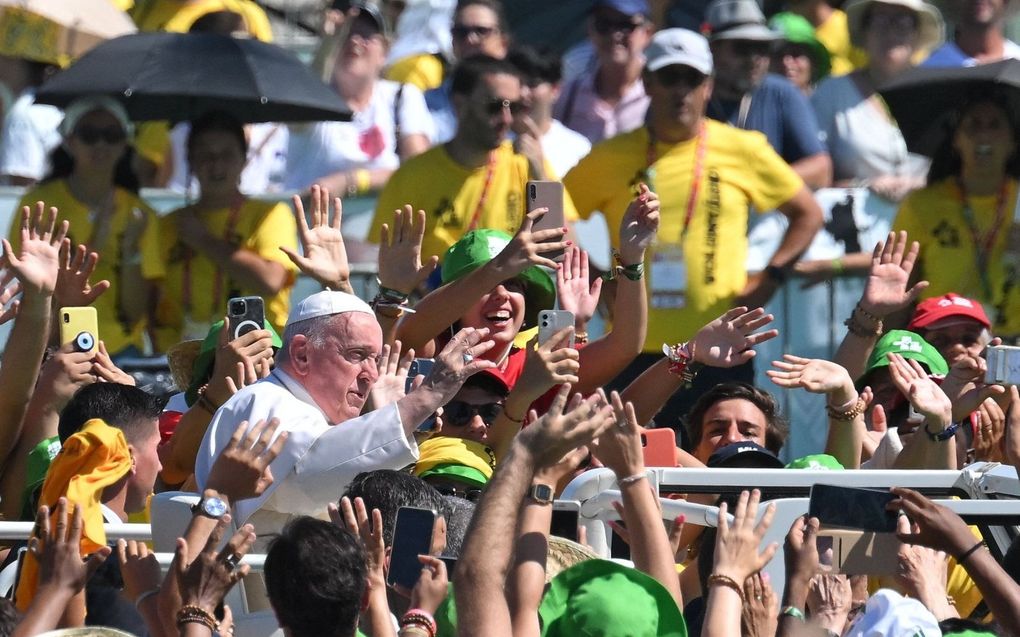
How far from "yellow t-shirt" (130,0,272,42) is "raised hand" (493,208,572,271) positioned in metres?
4.60

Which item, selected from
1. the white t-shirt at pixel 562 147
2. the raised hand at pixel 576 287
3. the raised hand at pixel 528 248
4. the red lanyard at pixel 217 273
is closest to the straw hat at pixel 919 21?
the white t-shirt at pixel 562 147

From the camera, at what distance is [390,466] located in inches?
209

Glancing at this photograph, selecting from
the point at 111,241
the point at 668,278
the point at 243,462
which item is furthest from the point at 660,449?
the point at 111,241

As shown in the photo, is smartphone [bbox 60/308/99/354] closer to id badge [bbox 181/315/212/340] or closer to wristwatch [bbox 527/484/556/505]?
id badge [bbox 181/315/212/340]

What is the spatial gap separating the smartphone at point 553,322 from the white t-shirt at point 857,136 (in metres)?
4.05

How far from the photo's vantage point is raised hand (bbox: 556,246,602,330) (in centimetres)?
697

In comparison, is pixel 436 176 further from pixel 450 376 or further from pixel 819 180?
pixel 450 376

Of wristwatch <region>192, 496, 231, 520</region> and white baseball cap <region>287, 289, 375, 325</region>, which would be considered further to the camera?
white baseball cap <region>287, 289, 375, 325</region>

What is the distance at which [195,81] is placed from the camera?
30.1 feet

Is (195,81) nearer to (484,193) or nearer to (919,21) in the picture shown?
(484,193)

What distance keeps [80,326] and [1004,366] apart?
2.71 metres

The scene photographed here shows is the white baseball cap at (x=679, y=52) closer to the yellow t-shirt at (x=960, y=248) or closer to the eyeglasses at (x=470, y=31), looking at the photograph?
the yellow t-shirt at (x=960, y=248)

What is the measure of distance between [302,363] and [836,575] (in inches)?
59.4

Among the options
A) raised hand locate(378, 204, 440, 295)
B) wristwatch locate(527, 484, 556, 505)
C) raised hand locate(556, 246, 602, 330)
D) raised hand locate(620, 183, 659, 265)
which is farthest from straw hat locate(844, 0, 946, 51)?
wristwatch locate(527, 484, 556, 505)
